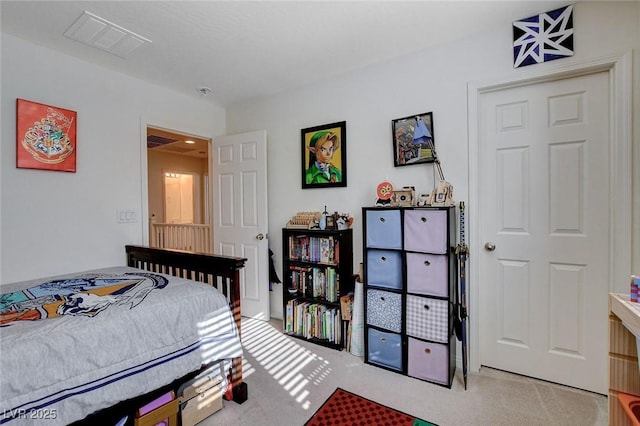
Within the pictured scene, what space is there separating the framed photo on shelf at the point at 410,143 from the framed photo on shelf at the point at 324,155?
49 cm

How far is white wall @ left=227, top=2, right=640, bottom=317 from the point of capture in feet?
5.80

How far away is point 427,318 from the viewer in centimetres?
199

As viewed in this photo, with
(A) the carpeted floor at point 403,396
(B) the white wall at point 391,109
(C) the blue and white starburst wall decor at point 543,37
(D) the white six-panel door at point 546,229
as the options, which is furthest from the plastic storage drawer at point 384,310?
(C) the blue and white starburst wall decor at point 543,37

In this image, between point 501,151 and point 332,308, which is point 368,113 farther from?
point 332,308

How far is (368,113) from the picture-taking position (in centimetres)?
258

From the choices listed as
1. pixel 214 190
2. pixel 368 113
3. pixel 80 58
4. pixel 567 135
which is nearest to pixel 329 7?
pixel 368 113

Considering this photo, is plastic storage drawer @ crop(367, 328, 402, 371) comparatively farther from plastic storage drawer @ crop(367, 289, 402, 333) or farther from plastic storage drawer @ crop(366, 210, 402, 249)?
plastic storage drawer @ crop(366, 210, 402, 249)

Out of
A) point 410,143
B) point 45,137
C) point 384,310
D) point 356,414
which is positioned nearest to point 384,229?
point 384,310

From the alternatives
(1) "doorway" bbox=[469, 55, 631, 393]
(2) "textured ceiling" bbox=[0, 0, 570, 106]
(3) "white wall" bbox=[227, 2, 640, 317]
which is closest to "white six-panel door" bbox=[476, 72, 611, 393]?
(1) "doorway" bbox=[469, 55, 631, 393]

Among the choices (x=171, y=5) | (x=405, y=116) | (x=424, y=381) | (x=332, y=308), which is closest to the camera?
(x=171, y=5)

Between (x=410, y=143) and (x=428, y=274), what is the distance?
3.40 ft

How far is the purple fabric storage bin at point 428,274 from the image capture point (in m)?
1.94

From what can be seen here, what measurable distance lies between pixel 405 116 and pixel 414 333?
1678mm

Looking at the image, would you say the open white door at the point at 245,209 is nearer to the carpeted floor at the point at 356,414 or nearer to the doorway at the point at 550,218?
the carpeted floor at the point at 356,414
